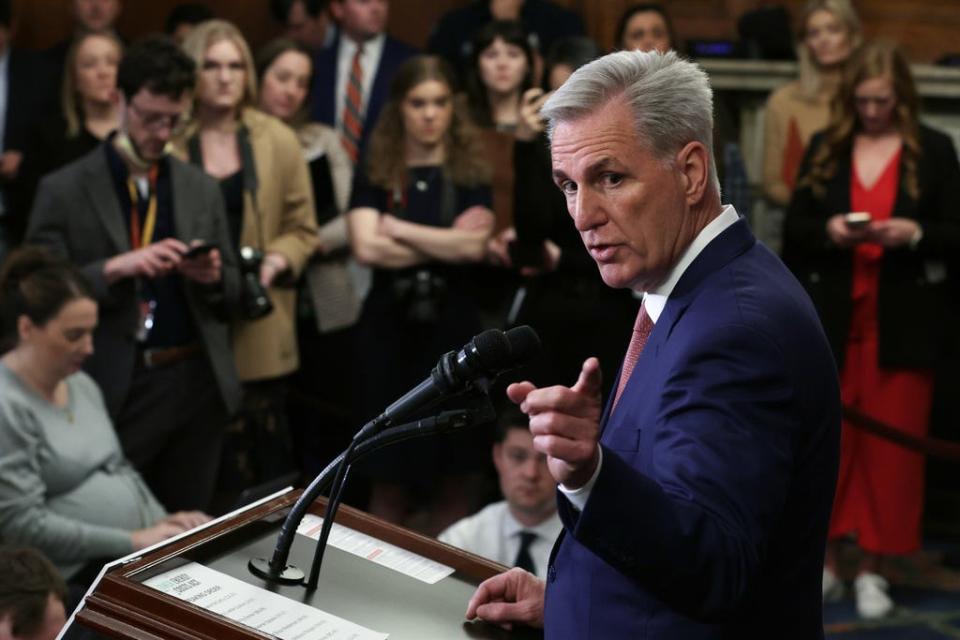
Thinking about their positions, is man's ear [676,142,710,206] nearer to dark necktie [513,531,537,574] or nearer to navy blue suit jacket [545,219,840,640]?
navy blue suit jacket [545,219,840,640]

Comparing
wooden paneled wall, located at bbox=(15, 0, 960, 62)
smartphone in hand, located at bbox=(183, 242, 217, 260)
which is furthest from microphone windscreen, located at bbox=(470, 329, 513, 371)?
wooden paneled wall, located at bbox=(15, 0, 960, 62)

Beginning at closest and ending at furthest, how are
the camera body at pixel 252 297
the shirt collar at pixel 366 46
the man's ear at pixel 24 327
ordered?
the man's ear at pixel 24 327 < the camera body at pixel 252 297 < the shirt collar at pixel 366 46

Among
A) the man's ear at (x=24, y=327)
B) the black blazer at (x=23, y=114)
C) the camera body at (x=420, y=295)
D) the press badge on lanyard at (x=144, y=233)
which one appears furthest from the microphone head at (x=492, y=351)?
the black blazer at (x=23, y=114)

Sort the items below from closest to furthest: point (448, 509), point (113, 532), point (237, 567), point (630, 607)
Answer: point (630, 607) < point (237, 567) < point (113, 532) < point (448, 509)

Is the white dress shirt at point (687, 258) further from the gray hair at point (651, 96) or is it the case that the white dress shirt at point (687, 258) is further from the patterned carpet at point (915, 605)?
the patterned carpet at point (915, 605)

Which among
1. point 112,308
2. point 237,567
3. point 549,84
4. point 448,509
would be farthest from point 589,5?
point 237,567

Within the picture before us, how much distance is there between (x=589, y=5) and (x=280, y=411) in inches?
116

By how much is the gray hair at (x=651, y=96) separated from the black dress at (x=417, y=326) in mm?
2993

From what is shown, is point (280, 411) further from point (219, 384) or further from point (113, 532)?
point (113, 532)

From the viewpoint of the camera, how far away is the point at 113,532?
376cm

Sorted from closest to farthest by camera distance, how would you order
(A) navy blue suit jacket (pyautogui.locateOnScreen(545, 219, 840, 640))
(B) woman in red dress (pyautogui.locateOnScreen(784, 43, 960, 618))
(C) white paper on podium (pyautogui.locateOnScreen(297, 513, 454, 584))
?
(A) navy blue suit jacket (pyautogui.locateOnScreen(545, 219, 840, 640)), (C) white paper on podium (pyautogui.locateOnScreen(297, 513, 454, 584)), (B) woman in red dress (pyautogui.locateOnScreen(784, 43, 960, 618))

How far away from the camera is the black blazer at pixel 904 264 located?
16.3ft

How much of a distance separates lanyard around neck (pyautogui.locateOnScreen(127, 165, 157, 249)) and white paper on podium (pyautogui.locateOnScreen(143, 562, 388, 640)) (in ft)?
8.33

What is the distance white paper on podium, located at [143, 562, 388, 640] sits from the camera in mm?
1870
